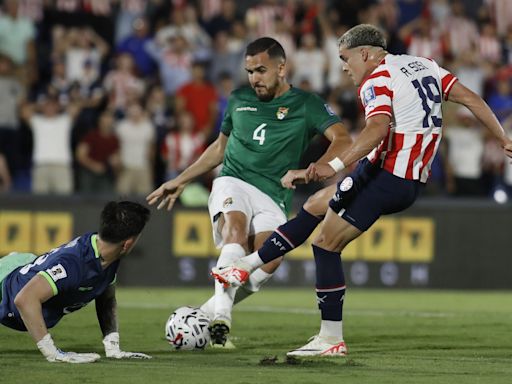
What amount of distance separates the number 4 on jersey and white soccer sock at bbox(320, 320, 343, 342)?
5.62 ft

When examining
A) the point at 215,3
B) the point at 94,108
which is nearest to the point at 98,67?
the point at 94,108

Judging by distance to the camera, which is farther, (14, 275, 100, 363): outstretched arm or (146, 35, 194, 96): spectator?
(146, 35, 194, 96): spectator

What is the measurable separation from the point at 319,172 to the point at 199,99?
32.4 feet

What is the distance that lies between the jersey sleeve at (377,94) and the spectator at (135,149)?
8761 millimetres

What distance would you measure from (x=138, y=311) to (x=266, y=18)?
784 cm

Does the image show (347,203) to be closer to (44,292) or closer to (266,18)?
(44,292)

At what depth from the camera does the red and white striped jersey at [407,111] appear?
7.81 metres

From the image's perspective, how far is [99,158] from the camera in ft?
53.1

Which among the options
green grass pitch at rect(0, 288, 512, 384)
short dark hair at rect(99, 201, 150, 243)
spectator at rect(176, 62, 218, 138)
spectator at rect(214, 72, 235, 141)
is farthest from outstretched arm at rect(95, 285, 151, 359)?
spectator at rect(214, 72, 235, 141)

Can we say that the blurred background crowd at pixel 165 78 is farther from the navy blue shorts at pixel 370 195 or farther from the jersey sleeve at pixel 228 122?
the navy blue shorts at pixel 370 195

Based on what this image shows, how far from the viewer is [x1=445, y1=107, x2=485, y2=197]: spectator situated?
16922 millimetres

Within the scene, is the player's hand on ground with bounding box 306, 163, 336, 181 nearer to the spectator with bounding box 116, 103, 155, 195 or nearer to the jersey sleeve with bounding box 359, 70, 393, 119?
the jersey sleeve with bounding box 359, 70, 393, 119

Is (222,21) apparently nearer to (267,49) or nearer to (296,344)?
(267,49)

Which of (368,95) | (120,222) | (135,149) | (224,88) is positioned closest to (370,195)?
(368,95)
